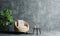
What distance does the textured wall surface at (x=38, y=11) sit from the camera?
17.1ft

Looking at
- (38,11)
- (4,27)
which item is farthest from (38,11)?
(4,27)

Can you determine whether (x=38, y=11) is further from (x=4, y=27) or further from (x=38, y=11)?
(x=4, y=27)

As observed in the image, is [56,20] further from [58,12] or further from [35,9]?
[35,9]

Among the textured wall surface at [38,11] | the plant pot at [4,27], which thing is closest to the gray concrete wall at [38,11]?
the textured wall surface at [38,11]

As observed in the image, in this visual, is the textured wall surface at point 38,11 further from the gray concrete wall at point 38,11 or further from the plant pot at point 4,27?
the plant pot at point 4,27

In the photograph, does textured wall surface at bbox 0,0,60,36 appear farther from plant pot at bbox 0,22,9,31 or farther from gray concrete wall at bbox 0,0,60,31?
plant pot at bbox 0,22,9,31

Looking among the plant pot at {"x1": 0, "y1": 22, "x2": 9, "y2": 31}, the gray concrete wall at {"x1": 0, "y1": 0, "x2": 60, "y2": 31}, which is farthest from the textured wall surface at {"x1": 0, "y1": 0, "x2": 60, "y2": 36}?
the plant pot at {"x1": 0, "y1": 22, "x2": 9, "y2": 31}

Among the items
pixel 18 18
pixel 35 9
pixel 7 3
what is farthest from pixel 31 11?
pixel 7 3

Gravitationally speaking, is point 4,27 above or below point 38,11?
below

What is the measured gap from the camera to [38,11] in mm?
5246

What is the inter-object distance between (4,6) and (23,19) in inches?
28.4

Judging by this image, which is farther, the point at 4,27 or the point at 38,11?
the point at 38,11

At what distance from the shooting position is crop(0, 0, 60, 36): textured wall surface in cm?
521

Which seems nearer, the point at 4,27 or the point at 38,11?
the point at 4,27
